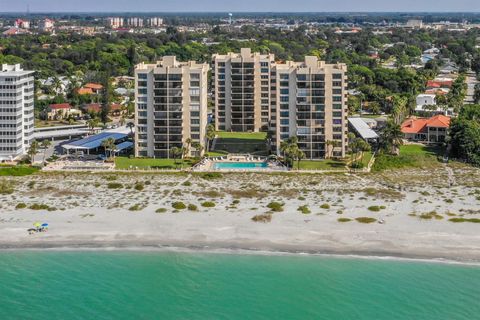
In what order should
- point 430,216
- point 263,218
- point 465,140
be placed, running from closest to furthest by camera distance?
1. point 263,218
2. point 430,216
3. point 465,140

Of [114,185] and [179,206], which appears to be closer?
[179,206]

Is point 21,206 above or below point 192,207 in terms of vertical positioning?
above

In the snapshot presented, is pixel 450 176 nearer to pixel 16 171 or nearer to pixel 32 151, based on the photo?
pixel 32 151

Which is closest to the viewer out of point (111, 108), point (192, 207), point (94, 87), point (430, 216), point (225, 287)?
point (225, 287)

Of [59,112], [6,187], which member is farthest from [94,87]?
[6,187]

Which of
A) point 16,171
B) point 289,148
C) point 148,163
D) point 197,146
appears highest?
point 197,146

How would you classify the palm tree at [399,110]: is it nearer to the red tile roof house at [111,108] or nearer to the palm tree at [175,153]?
the palm tree at [175,153]

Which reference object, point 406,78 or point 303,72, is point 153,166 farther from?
point 406,78
